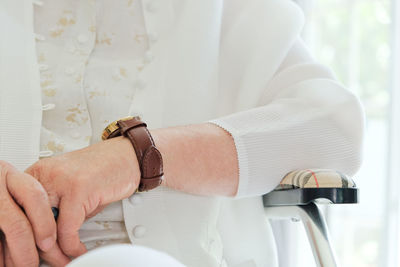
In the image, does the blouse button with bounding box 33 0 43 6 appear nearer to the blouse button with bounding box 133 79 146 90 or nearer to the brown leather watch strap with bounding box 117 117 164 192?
the blouse button with bounding box 133 79 146 90

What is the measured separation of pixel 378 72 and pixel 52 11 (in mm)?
2460

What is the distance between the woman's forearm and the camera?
0.83m

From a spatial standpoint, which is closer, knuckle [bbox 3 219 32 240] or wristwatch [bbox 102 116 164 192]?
knuckle [bbox 3 219 32 240]

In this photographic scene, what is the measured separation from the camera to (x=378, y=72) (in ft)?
10.0

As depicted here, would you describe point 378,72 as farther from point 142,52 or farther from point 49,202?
point 49,202

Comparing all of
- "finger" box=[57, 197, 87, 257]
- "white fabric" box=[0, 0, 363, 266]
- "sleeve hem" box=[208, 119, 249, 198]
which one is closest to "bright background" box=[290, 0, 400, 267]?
"white fabric" box=[0, 0, 363, 266]

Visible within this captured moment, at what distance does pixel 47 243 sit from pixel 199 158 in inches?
11.2

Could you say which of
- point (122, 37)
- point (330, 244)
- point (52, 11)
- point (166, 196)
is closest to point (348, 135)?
point (330, 244)

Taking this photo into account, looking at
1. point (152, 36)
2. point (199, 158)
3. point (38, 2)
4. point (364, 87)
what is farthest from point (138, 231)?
point (364, 87)

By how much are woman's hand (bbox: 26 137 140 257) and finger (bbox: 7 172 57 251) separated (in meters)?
0.03

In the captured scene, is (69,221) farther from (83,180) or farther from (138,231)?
(138,231)

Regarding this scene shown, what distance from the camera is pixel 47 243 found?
2.21 feet

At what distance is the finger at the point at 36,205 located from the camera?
0.65m

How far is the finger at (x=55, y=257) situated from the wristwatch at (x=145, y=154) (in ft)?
0.50
